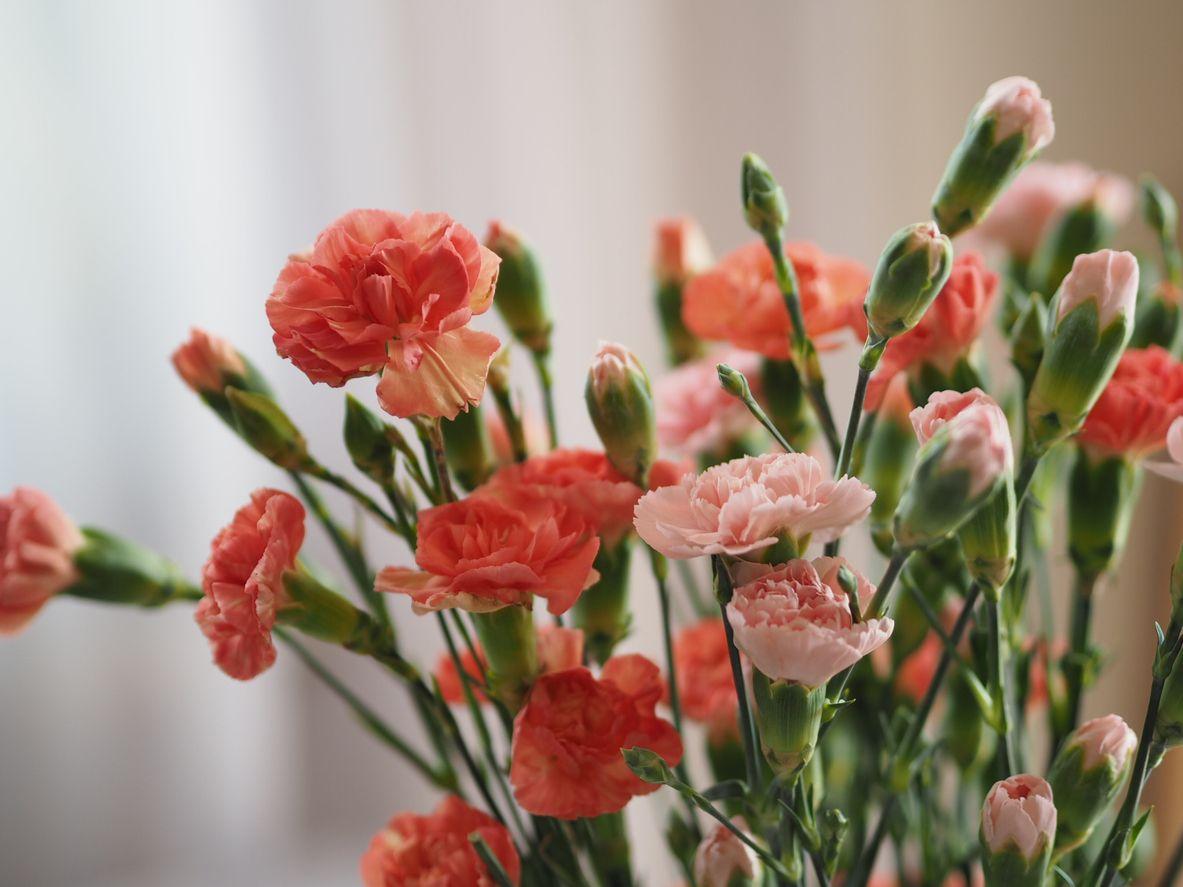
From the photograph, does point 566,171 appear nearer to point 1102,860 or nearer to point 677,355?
point 677,355

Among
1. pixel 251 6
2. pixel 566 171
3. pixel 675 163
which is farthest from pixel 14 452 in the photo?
pixel 675 163

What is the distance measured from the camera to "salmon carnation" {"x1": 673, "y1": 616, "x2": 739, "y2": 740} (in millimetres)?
461

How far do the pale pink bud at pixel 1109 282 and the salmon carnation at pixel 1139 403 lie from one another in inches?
2.1

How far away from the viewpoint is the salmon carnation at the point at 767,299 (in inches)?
15.8

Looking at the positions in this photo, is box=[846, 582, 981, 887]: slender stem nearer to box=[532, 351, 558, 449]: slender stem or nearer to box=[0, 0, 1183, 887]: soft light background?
box=[532, 351, 558, 449]: slender stem

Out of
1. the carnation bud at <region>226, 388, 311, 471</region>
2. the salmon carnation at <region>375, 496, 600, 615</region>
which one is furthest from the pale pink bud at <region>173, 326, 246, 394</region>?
the salmon carnation at <region>375, 496, 600, 615</region>

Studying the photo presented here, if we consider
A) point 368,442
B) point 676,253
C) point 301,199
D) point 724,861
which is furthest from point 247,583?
point 301,199

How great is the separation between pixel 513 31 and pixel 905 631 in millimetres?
751

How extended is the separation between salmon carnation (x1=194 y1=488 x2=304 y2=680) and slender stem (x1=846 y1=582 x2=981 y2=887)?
8.2 inches

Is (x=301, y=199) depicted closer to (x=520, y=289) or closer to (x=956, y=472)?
A: (x=520, y=289)

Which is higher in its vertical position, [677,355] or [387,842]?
[677,355]

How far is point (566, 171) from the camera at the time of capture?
1083 millimetres

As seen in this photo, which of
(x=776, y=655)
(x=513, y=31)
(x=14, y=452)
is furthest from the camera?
(x=513, y=31)

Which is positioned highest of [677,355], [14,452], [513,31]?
[513,31]
